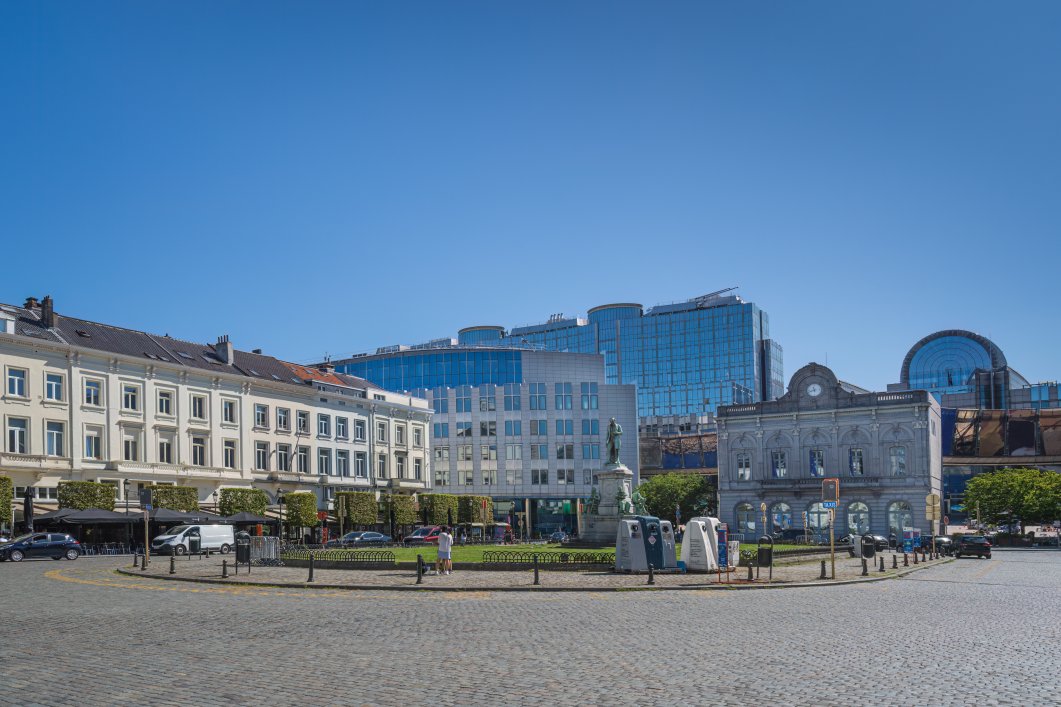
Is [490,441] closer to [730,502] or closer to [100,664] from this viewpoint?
[730,502]

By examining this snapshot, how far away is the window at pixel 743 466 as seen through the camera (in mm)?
104000

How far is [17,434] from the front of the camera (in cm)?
6012

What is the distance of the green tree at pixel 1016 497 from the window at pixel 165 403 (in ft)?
224

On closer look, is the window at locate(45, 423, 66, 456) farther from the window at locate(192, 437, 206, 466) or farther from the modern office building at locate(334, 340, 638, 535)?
the modern office building at locate(334, 340, 638, 535)

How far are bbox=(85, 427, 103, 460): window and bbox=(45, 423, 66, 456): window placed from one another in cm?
159

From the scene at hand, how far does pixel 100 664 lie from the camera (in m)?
15.6

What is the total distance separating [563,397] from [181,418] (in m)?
50.4

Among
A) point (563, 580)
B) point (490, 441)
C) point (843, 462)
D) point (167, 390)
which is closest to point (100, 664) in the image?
point (563, 580)

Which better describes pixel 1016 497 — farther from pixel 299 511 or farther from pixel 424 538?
pixel 299 511

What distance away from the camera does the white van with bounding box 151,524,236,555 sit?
56.8 m

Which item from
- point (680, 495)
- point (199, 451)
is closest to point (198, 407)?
point (199, 451)

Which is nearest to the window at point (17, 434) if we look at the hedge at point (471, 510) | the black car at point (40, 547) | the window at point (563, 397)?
the black car at point (40, 547)

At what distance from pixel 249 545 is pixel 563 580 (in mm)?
14033

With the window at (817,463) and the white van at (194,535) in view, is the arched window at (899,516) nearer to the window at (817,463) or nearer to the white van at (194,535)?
the window at (817,463)
